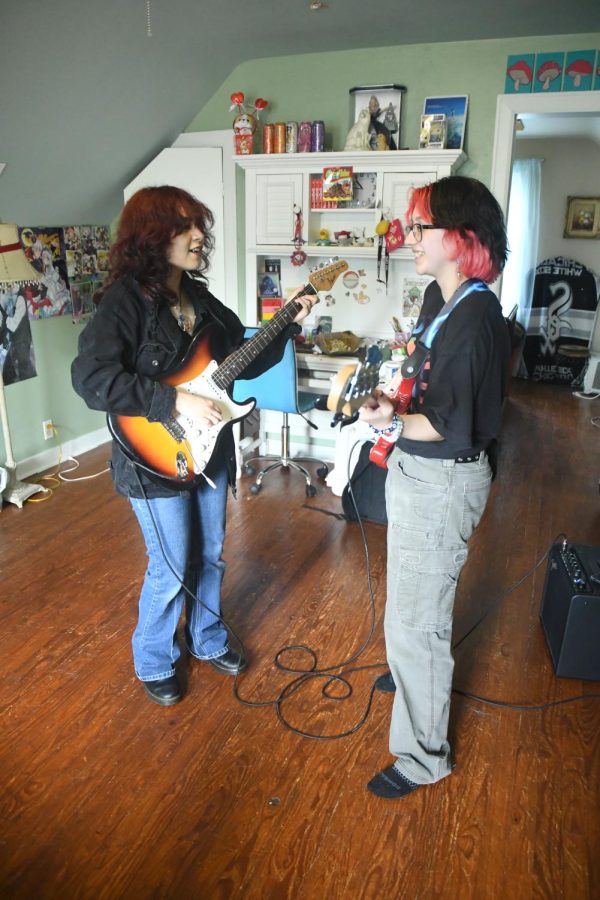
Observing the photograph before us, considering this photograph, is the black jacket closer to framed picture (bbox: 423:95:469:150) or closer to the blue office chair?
the blue office chair

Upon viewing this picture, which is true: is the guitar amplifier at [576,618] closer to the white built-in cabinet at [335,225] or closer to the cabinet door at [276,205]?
the white built-in cabinet at [335,225]

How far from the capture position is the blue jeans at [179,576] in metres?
1.87

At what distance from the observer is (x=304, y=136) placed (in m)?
3.65

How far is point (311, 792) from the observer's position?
1718 millimetres

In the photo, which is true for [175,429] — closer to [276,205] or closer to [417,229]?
[417,229]

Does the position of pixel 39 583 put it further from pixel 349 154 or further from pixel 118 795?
pixel 349 154

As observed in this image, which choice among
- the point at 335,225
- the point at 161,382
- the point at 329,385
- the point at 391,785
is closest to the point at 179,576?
the point at 161,382

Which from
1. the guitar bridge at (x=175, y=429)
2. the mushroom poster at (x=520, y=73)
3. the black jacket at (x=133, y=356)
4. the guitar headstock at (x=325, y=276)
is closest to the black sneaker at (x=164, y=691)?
the black jacket at (x=133, y=356)

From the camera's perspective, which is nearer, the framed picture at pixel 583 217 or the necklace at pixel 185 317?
A: the necklace at pixel 185 317

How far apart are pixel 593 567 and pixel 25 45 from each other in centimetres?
285

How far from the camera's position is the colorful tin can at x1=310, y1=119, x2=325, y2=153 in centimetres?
361

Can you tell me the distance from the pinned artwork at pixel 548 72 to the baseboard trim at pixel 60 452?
10.5 feet

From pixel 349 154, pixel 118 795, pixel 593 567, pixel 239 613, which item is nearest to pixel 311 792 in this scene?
pixel 118 795

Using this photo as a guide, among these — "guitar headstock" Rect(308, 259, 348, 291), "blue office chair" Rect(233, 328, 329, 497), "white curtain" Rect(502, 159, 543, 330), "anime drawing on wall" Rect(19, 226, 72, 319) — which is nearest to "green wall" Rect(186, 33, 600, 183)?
"anime drawing on wall" Rect(19, 226, 72, 319)
